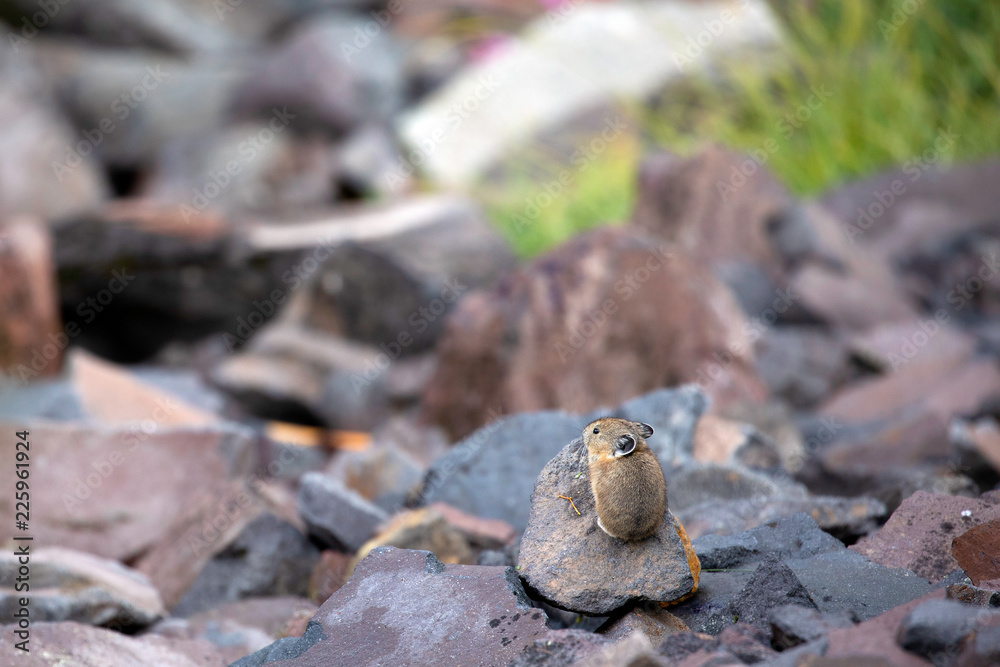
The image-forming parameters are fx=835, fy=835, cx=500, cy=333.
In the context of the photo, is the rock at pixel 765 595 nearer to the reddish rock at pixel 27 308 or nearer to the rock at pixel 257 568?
the rock at pixel 257 568

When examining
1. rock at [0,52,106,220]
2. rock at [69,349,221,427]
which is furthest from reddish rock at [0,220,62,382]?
rock at [0,52,106,220]

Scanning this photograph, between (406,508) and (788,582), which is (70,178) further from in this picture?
(788,582)

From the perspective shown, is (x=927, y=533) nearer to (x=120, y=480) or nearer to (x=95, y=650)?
(x=95, y=650)

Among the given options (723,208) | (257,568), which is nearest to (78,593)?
(257,568)

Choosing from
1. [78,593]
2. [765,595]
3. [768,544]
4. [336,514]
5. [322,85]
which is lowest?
[322,85]

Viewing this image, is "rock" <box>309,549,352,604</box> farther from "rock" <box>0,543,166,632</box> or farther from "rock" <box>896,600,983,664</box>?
"rock" <box>896,600,983,664</box>

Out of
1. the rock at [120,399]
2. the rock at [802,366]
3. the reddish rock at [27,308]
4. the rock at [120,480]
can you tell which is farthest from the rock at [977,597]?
the reddish rock at [27,308]
